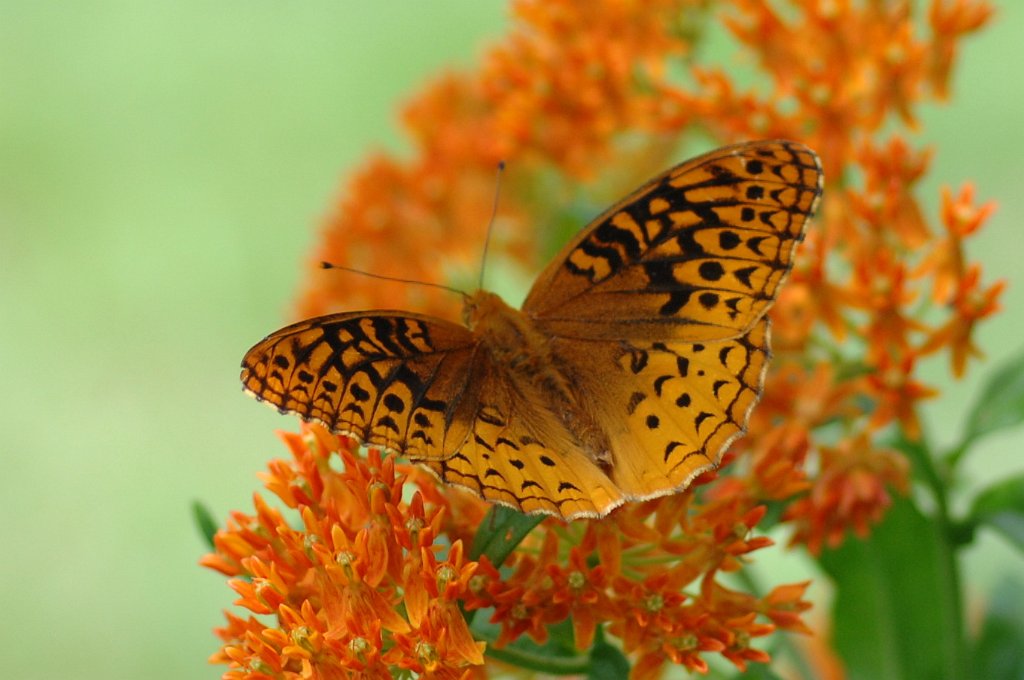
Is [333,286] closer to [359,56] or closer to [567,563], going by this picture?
[567,563]

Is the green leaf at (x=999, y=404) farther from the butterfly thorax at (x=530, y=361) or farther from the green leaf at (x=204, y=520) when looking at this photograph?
the green leaf at (x=204, y=520)

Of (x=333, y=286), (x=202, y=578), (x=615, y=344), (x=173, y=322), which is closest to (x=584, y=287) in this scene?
(x=615, y=344)

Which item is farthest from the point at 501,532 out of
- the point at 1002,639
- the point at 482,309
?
the point at 1002,639

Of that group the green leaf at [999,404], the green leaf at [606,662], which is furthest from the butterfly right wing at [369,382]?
the green leaf at [999,404]

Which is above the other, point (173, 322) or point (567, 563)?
point (173, 322)

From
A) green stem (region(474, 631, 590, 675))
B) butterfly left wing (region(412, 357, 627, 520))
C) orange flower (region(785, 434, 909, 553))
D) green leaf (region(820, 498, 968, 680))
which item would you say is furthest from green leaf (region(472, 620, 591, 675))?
green leaf (region(820, 498, 968, 680))

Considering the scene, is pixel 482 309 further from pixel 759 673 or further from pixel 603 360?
pixel 759 673

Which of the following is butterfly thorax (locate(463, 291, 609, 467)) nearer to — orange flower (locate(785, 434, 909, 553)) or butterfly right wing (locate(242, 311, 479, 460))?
butterfly right wing (locate(242, 311, 479, 460))
